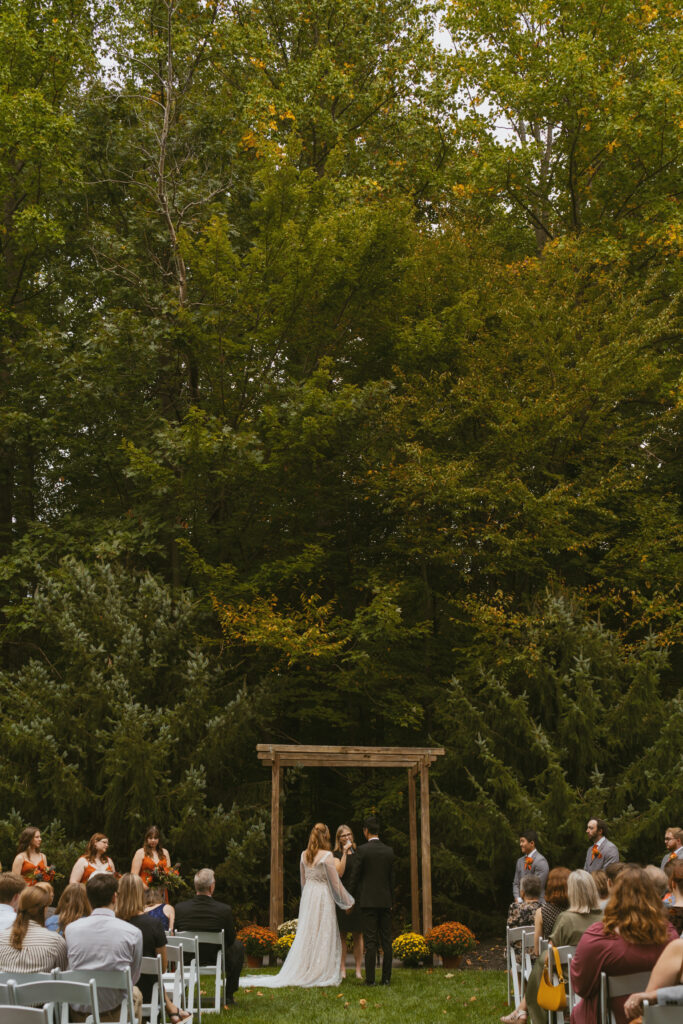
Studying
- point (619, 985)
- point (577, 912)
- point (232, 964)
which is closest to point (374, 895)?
point (232, 964)

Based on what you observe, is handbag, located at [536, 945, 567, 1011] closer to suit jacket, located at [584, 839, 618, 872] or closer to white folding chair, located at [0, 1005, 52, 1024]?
white folding chair, located at [0, 1005, 52, 1024]

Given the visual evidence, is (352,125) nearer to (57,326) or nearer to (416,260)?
(416,260)

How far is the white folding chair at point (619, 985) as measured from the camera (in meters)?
5.27

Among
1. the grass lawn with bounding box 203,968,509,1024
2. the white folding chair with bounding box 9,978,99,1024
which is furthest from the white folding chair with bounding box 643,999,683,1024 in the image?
the grass lawn with bounding box 203,968,509,1024

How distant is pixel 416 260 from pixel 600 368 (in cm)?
371

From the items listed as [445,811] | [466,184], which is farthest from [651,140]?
[445,811]

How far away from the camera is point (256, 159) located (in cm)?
2073

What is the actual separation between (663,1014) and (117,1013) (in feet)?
11.0

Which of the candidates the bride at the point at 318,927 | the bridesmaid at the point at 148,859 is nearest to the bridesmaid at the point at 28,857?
the bridesmaid at the point at 148,859

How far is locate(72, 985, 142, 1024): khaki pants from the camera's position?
6426mm

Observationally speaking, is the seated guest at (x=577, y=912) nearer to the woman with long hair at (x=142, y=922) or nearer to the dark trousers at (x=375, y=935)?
the woman with long hair at (x=142, y=922)

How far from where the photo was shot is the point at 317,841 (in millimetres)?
11320

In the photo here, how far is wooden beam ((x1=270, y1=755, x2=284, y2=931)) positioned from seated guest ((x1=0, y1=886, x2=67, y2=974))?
774 cm

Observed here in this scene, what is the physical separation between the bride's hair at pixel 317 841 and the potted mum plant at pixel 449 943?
96.8 inches
